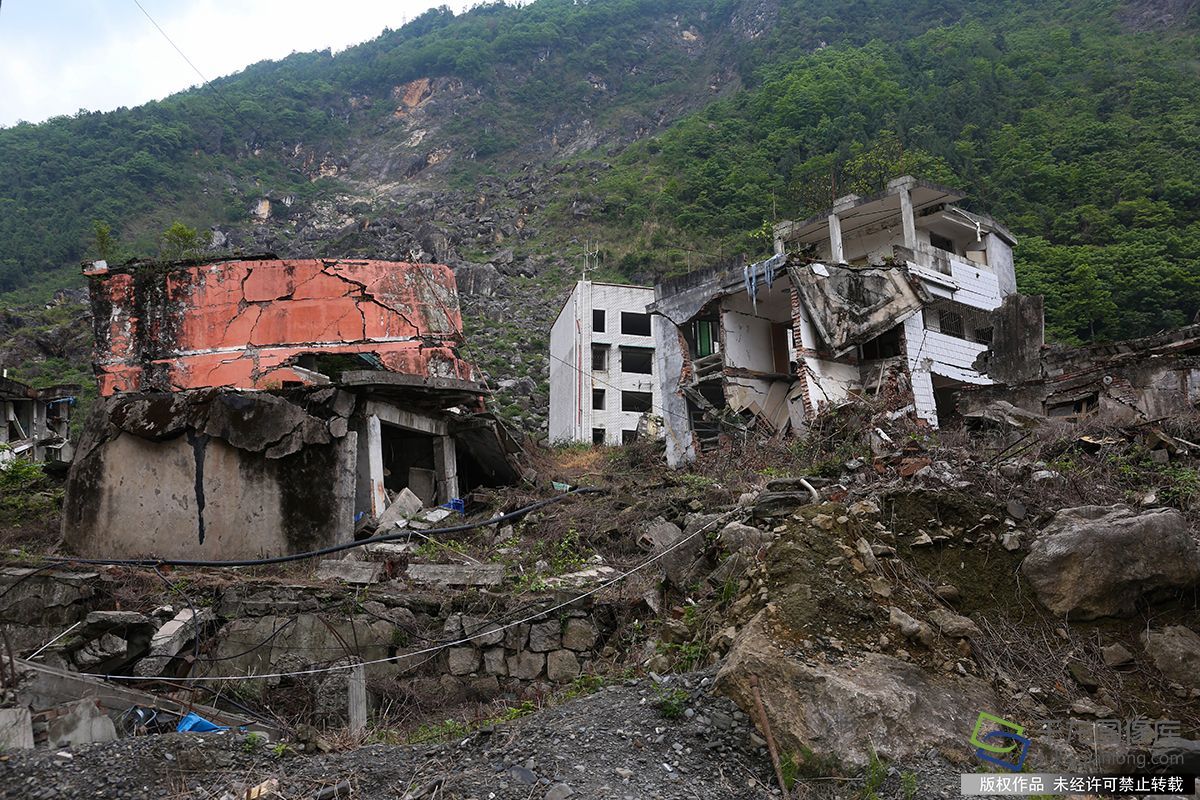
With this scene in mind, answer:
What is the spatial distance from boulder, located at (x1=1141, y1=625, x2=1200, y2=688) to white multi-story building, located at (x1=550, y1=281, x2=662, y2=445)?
25.6m

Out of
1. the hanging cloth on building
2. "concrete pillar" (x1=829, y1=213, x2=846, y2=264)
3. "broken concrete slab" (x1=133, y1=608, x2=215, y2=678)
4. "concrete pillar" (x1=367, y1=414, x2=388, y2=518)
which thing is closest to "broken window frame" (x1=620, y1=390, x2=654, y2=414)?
"concrete pillar" (x1=829, y1=213, x2=846, y2=264)

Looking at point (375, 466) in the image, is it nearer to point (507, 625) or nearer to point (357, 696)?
point (507, 625)

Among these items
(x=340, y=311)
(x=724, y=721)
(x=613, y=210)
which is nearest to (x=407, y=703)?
(x=724, y=721)

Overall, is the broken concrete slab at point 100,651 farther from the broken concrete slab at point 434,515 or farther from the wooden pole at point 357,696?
the broken concrete slab at point 434,515

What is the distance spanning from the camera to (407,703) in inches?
314

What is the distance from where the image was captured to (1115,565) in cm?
570

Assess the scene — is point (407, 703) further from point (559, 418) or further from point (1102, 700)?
point (559, 418)

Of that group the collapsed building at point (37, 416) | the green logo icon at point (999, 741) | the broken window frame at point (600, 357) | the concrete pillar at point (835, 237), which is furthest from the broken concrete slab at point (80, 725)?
the broken window frame at point (600, 357)

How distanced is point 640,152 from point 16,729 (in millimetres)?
61894

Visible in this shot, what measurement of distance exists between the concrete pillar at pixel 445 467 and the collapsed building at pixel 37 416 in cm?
1552

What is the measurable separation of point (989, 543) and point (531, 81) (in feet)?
296

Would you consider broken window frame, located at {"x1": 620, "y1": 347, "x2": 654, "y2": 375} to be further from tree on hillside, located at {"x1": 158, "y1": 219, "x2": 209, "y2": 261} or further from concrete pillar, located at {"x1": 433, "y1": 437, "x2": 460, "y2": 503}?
concrete pillar, located at {"x1": 433, "y1": 437, "x2": 460, "y2": 503}

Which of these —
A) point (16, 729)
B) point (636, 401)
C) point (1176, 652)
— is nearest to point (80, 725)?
point (16, 729)

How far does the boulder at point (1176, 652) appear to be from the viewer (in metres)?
5.25
